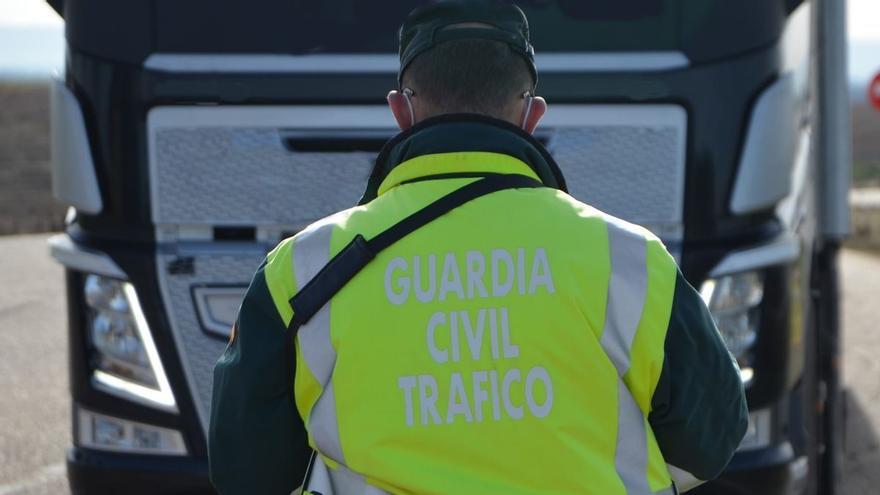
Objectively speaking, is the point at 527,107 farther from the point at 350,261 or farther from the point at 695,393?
the point at 695,393

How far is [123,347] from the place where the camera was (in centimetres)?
394

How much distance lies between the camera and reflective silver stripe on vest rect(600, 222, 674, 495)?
6.63 ft

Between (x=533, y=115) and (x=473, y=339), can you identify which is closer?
(x=473, y=339)

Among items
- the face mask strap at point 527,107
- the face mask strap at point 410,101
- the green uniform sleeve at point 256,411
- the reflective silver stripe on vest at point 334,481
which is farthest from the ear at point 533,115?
the reflective silver stripe on vest at point 334,481

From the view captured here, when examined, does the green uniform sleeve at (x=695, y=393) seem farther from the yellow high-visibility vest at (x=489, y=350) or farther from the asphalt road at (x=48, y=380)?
the asphalt road at (x=48, y=380)

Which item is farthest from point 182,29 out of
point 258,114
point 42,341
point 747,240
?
point 42,341

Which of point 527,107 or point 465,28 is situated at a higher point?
point 465,28

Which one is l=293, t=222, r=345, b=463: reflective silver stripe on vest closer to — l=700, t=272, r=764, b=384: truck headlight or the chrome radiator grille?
the chrome radiator grille

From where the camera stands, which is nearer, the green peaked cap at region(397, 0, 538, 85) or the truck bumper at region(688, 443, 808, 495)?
the green peaked cap at region(397, 0, 538, 85)

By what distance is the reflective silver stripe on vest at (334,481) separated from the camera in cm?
207

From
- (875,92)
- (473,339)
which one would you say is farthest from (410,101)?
(875,92)

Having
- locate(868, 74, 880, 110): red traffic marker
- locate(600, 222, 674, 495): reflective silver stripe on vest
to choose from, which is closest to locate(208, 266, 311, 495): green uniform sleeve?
locate(600, 222, 674, 495): reflective silver stripe on vest

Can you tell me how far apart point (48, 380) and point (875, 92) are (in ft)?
30.8

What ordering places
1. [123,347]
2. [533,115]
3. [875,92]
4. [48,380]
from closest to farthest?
[533,115]
[123,347]
[48,380]
[875,92]
